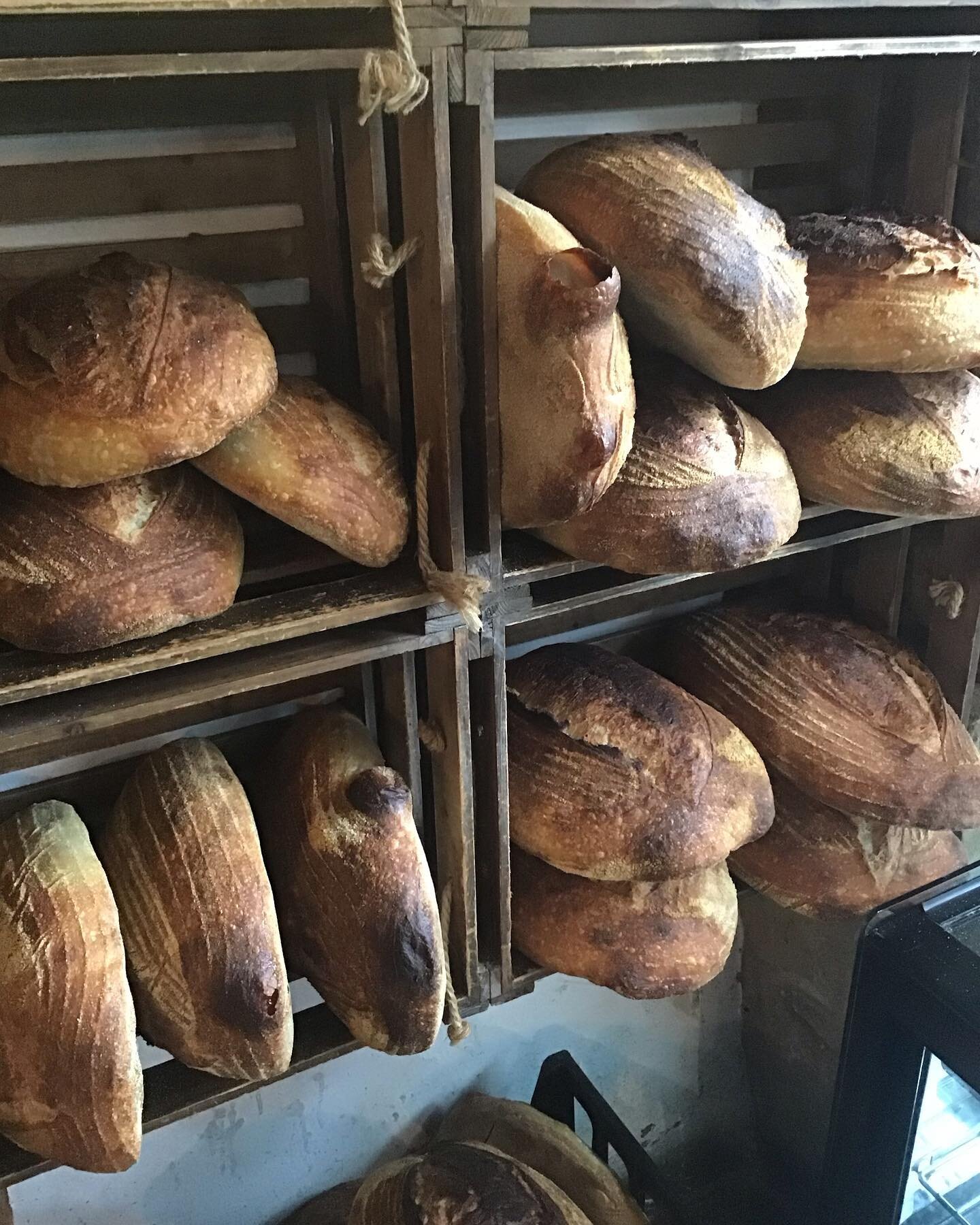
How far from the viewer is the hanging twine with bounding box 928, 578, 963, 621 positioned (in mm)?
1429

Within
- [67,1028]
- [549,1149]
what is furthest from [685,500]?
[549,1149]

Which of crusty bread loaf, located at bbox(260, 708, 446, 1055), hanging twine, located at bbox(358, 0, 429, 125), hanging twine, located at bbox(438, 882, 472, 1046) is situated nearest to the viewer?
hanging twine, located at bbox(358, 0, 429, 125)

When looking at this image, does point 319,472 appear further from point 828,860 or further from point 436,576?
point 828,860

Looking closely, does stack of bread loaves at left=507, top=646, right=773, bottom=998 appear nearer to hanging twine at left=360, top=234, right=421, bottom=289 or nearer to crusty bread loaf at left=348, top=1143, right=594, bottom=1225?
crusty bread loaf at left=348, top=1143, right=594, bottom=1225

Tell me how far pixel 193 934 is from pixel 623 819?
480 millimetres

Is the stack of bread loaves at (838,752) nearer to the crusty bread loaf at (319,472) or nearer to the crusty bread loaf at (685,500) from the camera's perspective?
the crusty bread loaf at (685,500)

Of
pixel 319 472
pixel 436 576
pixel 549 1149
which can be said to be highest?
pixel 319 472

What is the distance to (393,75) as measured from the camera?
2.61 feet

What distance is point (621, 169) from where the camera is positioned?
0.99m

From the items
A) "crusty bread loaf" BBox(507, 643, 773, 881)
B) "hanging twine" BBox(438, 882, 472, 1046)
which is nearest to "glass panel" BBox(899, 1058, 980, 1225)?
"crusty bread loaf" BBox(507, 643, 773, 881)

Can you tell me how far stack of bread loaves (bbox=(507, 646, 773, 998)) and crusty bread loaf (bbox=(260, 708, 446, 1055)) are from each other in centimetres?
20

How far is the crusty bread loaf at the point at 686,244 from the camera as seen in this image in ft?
3.18

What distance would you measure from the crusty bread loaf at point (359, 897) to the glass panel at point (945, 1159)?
776 mm

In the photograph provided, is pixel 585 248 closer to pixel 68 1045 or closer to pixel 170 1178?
pixel 68 1045
